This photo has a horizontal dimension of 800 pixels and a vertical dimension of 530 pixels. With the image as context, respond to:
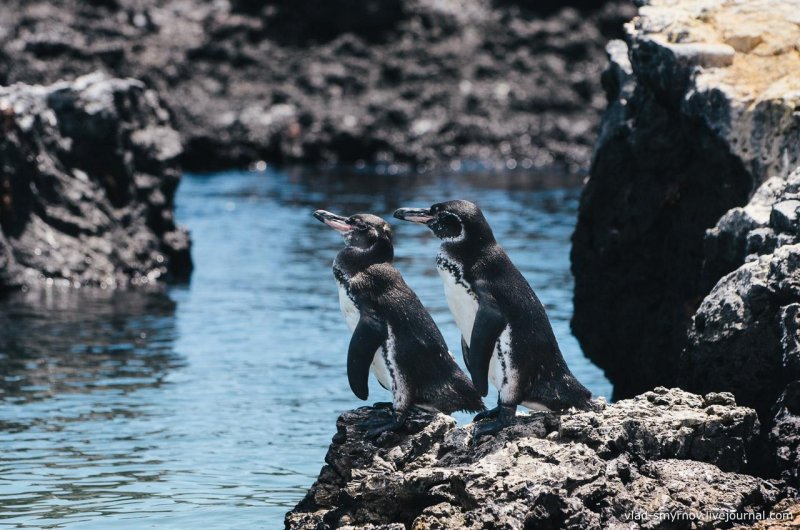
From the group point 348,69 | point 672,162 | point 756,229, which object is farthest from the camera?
point 348,69

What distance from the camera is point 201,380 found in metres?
15.3

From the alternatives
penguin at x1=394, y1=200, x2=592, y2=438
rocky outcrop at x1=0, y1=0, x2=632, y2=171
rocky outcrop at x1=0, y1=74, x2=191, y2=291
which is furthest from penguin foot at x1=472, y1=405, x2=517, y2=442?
rocky outcrop at x1=0, y1=0, x2=632, y2=171

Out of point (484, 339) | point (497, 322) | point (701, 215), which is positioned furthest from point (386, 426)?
point (701, 215)

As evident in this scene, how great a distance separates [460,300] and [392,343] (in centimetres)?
54

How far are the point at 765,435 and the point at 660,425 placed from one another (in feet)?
2.90

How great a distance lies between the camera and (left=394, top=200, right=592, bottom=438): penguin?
29.0 feet

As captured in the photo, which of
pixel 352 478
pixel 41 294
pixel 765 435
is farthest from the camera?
pixel 41 294

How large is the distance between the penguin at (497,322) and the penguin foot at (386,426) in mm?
492

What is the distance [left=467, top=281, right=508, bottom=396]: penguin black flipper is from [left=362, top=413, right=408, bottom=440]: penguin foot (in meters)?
0.53

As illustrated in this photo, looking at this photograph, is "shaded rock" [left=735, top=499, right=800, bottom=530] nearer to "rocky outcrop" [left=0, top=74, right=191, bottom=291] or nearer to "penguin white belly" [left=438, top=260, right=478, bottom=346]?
"penguin white belly" [left=438, top=260, right=478, bottom=346]

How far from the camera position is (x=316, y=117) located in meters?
44.1

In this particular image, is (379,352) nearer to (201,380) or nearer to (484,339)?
(484,339)

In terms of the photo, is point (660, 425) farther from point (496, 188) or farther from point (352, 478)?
point (496, 188)

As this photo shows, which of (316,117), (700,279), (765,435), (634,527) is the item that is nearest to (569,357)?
(700,279)
